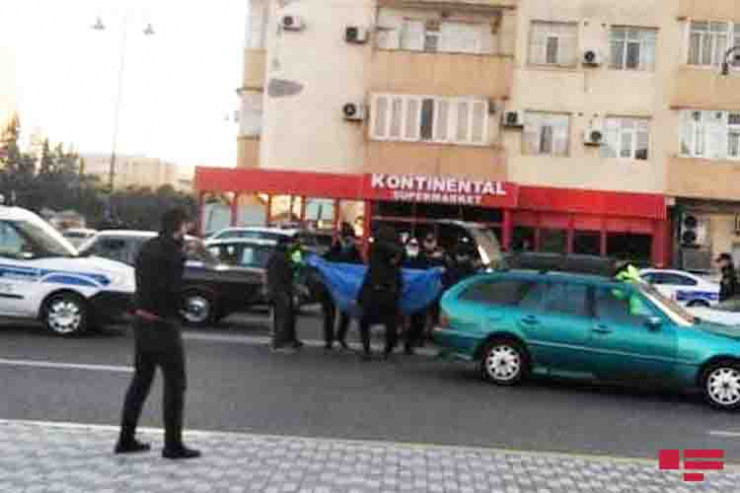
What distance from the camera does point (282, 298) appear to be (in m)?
15.7

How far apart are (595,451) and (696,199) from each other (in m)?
28.4

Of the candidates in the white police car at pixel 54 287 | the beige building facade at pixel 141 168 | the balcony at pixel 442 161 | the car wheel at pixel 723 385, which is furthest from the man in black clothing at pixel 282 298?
the beige building facade at pixel 141 168

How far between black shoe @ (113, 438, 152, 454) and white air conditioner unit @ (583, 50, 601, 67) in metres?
30.7

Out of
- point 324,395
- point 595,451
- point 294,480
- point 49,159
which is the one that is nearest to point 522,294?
point 324,395

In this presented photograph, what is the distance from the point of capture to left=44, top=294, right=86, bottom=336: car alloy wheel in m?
16.1

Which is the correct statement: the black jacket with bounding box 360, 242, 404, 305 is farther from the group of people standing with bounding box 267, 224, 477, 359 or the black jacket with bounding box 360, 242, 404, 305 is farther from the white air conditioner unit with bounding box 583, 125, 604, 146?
the white air conditioner unit with bounding box 583, 125, 604, 146

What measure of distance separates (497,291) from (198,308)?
6.62m

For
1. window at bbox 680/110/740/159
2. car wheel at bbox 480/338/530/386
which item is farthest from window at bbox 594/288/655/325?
window at bbox 680/110/740/159

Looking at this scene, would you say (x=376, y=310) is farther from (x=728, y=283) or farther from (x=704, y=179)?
(x=704, y=179)

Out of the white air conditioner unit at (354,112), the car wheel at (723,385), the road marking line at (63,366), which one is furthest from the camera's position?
the white air conditioner unit at (354,112)

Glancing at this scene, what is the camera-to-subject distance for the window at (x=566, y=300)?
13.5 m

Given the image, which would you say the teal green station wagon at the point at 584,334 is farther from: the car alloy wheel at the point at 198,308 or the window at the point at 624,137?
the window at the point at 624,137

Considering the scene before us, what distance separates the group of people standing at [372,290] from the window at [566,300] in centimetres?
246

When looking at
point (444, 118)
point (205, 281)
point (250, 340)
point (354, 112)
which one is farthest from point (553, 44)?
point (250, 340)
